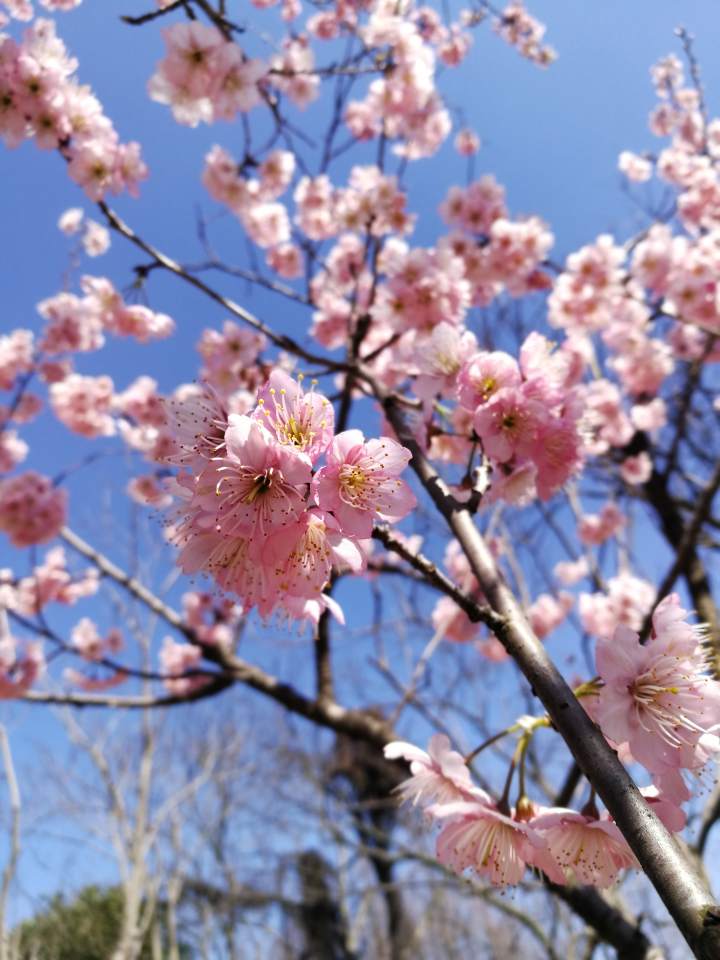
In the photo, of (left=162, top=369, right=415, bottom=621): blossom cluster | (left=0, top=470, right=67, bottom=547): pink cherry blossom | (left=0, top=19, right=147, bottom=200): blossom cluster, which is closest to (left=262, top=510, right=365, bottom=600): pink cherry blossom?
(left=162, top=369, right=415, bottom=621): blossom cluster

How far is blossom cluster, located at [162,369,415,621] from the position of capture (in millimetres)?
883

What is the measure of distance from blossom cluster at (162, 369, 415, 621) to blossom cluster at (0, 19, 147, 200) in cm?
163

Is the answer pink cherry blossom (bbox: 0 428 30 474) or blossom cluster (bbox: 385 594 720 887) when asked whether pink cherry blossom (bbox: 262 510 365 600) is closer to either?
blossom cluster (bbox: 385 594 720 887)

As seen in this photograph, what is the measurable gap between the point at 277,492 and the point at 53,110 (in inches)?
87.3

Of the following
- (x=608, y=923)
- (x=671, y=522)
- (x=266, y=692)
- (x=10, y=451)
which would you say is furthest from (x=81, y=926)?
(x=608, y=923)

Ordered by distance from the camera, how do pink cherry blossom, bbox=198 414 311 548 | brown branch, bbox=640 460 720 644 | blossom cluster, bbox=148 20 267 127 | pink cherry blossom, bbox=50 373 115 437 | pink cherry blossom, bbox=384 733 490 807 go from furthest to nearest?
pink cherry blossom, bbox=50 373 115 437, blossom cluster, bbox=148 20 267 127, brown branch, bbox=640 460 720 644, pink cherry blossom, bbox=384 733 490 807, pink cherry blossom, bbox=198 414 311 548

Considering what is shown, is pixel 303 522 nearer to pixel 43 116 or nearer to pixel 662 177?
pixel 43 116

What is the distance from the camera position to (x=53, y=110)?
7.60ft

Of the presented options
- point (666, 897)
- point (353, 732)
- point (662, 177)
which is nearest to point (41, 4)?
point (353, 732)

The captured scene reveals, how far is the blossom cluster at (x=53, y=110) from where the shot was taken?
225 centimetres

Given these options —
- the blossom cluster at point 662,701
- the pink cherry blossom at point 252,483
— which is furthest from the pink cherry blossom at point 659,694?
the pink cherry blossom at point 252,483

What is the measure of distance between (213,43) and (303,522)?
2.53 metres

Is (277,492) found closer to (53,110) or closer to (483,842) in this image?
(483,842)

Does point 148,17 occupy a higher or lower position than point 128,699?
higher
